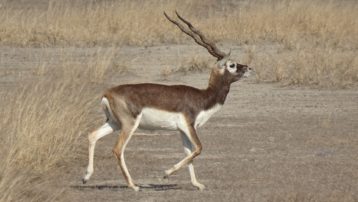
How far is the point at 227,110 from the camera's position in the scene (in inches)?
659

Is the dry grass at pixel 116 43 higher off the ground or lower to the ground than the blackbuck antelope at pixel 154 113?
lower

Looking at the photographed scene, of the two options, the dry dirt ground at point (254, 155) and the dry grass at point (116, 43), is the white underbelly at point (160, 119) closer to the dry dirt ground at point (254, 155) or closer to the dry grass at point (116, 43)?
the dry dirt ground at point (254, 155)

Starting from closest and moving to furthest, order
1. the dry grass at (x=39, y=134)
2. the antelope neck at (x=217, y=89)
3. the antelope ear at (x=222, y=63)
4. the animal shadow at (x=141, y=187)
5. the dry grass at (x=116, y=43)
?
the dry grass at (x=39, y=134) → the animal shadow at (x=141, y=187) → the antelope neck at (x=217, y=89) → the antelope ear at (x=222, y=63) → the dry grass at (x=116, y=43)

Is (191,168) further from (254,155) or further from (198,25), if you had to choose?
(198,25)

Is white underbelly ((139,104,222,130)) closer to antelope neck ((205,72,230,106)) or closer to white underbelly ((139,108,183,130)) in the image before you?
white underbelly ((139,108,183,130))

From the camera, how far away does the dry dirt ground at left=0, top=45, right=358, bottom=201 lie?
10.4 metres

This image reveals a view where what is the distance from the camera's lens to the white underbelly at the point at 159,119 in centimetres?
1036

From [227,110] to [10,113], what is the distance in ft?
16.8

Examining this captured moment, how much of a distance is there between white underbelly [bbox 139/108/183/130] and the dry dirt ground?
62 centimetres

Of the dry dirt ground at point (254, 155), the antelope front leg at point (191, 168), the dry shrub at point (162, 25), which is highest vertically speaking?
the antelope front leg at point (191, 168)

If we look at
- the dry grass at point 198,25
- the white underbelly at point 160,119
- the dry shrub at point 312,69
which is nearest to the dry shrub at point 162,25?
the dry grass at point 198,25

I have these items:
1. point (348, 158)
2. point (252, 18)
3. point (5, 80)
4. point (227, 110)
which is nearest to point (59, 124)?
point (348, 158)

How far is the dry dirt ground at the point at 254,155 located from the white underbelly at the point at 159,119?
2.02ft

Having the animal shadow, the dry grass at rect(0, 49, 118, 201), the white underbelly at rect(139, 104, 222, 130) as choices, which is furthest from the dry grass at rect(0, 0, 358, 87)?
the white underbelly at rect(139, 104, 222, 130)
